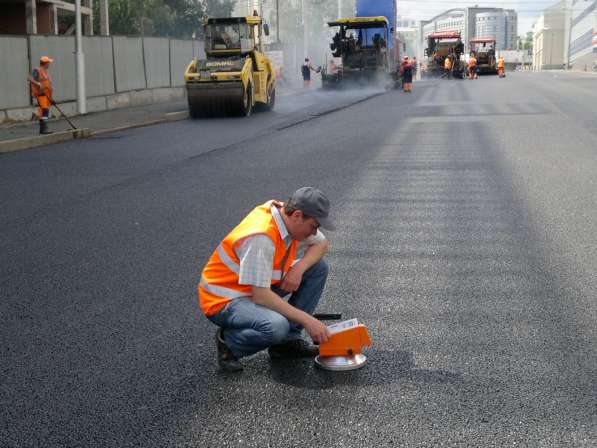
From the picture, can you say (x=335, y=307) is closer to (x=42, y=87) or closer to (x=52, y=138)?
(x=52, y=138)

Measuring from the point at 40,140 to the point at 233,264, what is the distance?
15044 mm

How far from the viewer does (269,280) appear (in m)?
4.25

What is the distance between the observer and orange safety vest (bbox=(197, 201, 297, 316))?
427cm

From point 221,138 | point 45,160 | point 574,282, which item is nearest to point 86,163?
point 45,160

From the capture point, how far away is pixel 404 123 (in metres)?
20.9

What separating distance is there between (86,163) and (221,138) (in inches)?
175

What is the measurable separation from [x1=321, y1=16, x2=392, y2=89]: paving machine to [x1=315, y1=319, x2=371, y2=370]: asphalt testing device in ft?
124

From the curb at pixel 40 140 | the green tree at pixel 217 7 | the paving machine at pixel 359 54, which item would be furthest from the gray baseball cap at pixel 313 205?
the green tree at pixel 217 7

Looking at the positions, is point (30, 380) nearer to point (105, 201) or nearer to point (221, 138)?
point (105, 201)

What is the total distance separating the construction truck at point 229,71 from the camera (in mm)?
24188

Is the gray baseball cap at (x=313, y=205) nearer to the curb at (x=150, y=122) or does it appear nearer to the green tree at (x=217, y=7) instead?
the curb at (x=150, y=122)

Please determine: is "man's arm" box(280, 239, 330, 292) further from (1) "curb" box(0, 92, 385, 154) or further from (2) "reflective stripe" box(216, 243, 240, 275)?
(1) "curb" box(0, 92, 385, 154)

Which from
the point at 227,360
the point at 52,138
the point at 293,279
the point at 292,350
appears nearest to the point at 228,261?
the point at 293,279

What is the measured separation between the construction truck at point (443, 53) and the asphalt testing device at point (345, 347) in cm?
5389
